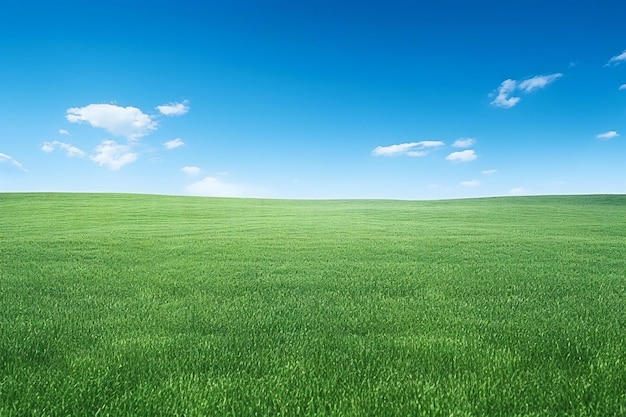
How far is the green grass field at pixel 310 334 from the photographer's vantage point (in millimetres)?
4836

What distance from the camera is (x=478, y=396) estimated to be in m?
4.89

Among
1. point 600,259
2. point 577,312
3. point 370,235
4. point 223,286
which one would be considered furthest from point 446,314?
point 370,235

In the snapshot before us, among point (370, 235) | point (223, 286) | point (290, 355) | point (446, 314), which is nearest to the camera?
point (290, 355)

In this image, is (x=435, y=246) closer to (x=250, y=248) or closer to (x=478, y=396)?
(x=250, y=248)

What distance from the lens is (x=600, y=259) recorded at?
1512 centimetres

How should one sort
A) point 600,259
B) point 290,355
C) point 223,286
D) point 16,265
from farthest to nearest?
point 600,259 < point 16,265 < point 223,286 < point 290,355

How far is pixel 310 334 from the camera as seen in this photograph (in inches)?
274

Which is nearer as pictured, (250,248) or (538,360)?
(538,360)

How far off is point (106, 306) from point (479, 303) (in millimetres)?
6676

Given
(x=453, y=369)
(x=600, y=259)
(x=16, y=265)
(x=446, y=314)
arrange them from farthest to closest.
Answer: (x=600, y=259), (x=16, y=265), (x=446, y=314), (x=453, y=369)

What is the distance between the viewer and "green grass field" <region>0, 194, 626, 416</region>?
484 centimetres

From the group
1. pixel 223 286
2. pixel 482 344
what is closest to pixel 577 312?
pixel 482 344

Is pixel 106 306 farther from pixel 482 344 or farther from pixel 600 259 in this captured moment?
pixel 600 259

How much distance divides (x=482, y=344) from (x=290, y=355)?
2.53m
